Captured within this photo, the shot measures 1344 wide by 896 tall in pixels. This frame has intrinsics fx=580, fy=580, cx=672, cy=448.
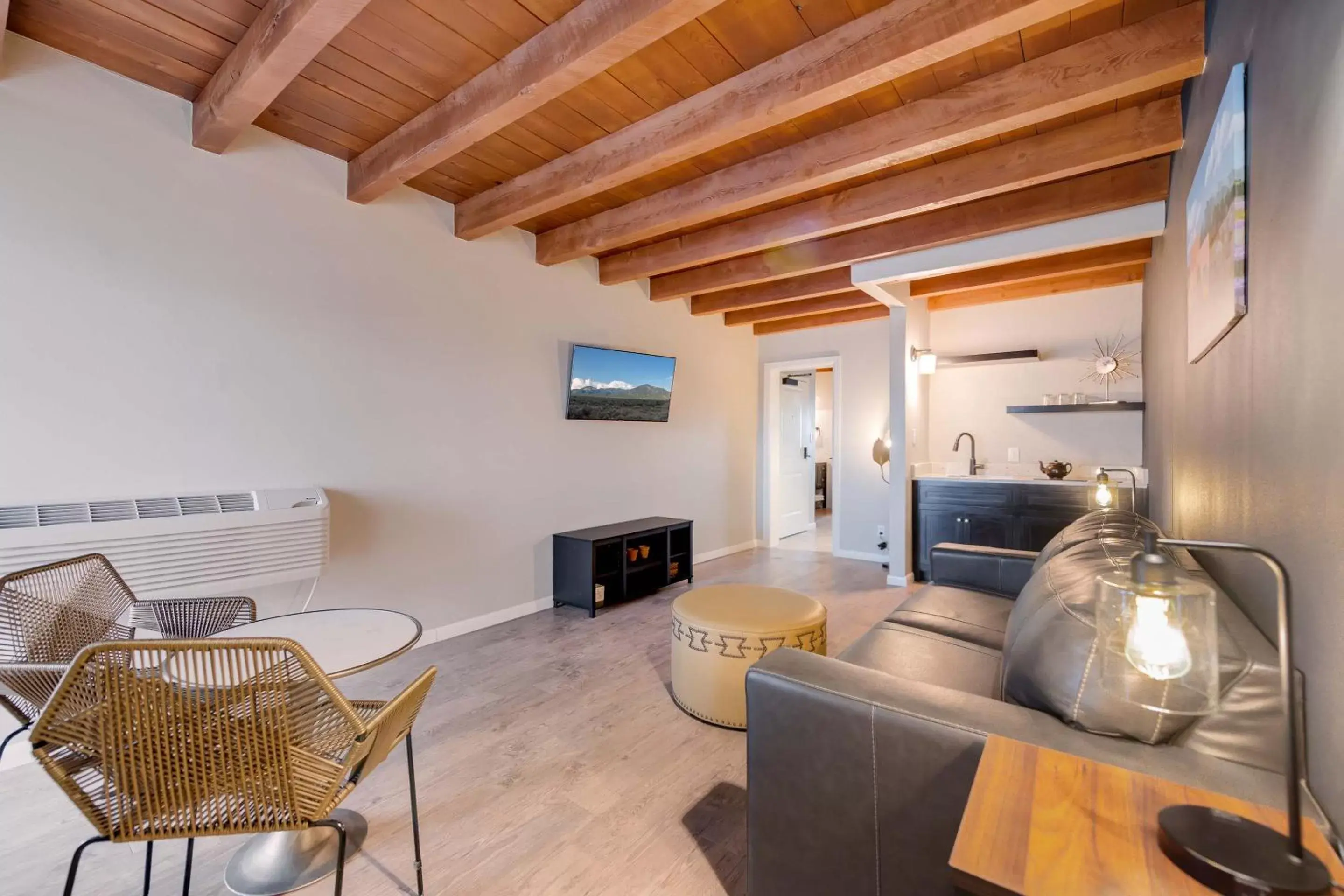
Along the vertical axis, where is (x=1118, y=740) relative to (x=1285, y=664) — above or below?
below

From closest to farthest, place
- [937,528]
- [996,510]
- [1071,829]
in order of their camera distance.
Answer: [1071,829] → [996,510] → [937,528]

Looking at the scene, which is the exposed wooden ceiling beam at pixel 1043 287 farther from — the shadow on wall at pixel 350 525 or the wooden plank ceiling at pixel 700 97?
the shadow on wall at pixel 350 525

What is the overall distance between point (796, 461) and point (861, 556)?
170cm

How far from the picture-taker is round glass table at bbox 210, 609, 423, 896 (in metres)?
1.58

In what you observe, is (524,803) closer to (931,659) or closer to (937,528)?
(931,659)

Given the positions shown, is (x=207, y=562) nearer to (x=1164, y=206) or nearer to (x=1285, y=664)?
(x=1285, y=664)

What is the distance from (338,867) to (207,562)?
1766mm

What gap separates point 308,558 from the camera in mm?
2693

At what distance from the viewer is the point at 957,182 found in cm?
295

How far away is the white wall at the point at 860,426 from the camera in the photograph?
18.8ft

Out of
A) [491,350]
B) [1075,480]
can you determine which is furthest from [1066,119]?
[491,350]

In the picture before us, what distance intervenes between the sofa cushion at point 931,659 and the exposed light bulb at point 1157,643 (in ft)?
3.26

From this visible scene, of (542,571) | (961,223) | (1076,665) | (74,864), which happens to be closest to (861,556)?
(542,571)

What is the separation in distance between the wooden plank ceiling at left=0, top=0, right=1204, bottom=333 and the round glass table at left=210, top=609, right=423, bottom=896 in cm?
191
